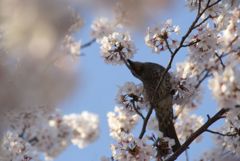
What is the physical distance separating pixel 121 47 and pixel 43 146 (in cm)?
319

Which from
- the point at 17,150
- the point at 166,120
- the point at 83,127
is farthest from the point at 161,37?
the point at 83,127

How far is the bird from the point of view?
3289mm

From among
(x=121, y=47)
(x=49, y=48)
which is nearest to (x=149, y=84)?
(x=121, y=47)

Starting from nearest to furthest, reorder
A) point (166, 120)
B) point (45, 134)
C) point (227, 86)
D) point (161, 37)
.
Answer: point (227, 86), point (161, 37), point (166, 120), point (45, 134)

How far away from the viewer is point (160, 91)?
3.28 metres

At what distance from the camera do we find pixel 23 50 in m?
2.31

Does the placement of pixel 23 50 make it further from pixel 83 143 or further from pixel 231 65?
Result: pixel 83 143

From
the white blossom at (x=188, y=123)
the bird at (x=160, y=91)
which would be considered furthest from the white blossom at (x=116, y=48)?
the white blossom at (x=188, y=123)

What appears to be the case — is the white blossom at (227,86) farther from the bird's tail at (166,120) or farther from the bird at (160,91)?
the bird's tail at (166,120)

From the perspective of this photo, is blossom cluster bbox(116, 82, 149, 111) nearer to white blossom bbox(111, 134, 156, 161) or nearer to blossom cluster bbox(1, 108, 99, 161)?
white blossom bbox(111, 134, 156, 161)

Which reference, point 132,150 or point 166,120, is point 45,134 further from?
point 132,150

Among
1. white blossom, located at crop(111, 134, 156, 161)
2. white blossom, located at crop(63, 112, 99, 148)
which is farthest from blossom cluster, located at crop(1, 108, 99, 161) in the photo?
white blossom, located at crop(111, 134, 156, 161)

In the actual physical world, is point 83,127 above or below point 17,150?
above

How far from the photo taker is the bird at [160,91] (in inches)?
129
